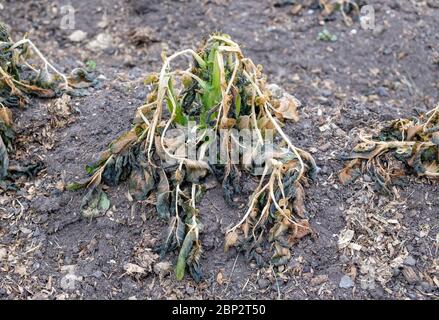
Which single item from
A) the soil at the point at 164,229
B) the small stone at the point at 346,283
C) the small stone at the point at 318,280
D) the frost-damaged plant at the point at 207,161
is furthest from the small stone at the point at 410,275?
the frost-damaged plant at the point at 207,161

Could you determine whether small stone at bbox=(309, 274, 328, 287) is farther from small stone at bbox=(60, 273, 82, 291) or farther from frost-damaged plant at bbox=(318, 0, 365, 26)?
frost-damaged plant at bbox=(318, 0, 365, 26)

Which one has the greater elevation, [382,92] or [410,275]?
[410,275]

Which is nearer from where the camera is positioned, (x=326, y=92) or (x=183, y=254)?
(x=183, y=254)

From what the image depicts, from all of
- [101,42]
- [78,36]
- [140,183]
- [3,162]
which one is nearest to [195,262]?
[140,183]

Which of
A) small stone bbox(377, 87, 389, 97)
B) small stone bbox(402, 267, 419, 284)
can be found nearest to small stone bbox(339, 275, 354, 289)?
small stone bbox(402, 267, 419, 284)

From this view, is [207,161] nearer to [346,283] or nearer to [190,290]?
[190,290]
